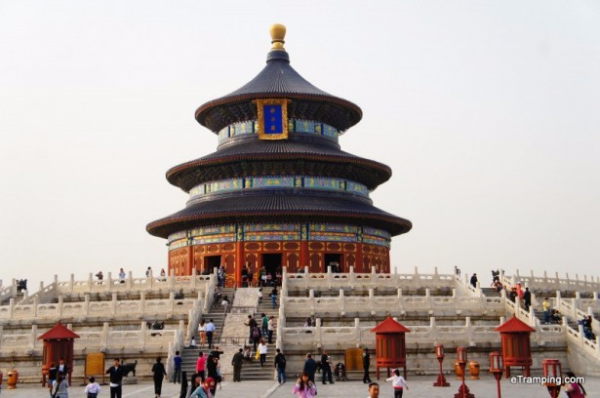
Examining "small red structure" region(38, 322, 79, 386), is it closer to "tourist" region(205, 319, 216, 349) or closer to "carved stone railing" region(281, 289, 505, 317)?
"tourist" region(205, 319, 216, 349)

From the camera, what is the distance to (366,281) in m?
37.9

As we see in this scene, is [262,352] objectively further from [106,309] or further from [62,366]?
[106,309]

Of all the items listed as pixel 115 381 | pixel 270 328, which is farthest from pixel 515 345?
pixel 115 381

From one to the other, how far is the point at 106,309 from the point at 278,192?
1950cm

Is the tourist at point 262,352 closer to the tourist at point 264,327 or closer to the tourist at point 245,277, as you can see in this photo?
the tourist at point 264,327

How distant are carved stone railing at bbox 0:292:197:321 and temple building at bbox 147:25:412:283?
1451 centimetres

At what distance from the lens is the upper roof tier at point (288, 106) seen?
179 ft

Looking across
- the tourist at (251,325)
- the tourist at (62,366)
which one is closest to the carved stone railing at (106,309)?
the tourist at (251,325)

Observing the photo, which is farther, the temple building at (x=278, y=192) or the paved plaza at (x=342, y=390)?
the temple building at (x=278, y=192)

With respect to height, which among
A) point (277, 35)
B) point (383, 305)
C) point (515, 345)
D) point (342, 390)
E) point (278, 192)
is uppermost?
point (277, 35)

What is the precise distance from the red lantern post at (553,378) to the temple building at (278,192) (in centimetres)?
3212

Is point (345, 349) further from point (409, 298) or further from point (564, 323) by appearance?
point (564, 323)

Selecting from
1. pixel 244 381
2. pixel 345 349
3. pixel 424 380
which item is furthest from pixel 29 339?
pixel 424 380

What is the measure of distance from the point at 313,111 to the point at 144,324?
28798 millimetres
